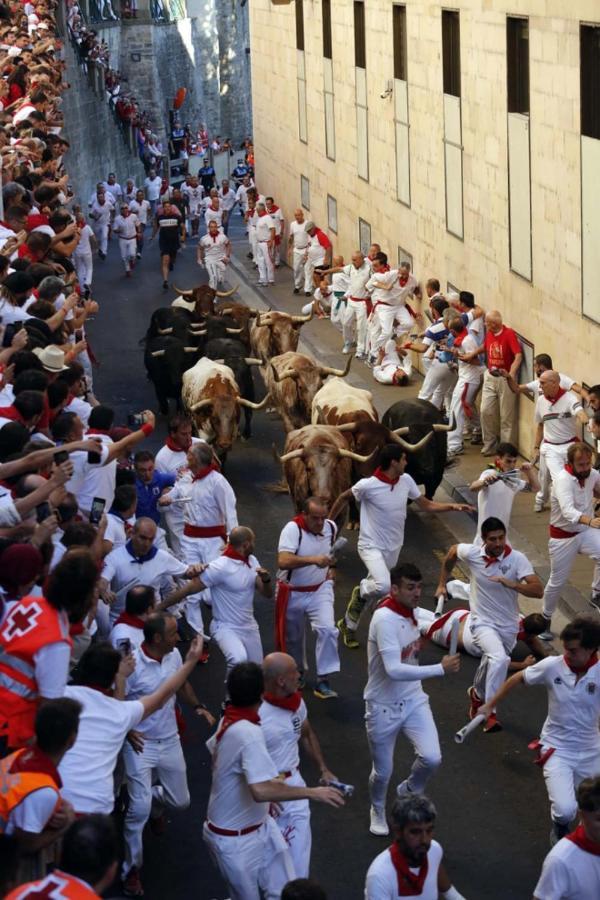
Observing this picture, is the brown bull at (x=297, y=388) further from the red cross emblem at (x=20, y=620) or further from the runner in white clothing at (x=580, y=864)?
the runner in white clothing at (x=580, y=864)

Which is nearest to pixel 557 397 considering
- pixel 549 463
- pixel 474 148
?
pixel 549 463

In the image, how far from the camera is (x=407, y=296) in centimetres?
2316

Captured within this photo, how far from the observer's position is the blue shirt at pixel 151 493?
1281cm

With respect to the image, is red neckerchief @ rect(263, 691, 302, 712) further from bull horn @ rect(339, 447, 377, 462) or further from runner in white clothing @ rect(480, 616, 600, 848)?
bull horn @ rect(339, 447, 377, 462)

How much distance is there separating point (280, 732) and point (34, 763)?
190 centimetres

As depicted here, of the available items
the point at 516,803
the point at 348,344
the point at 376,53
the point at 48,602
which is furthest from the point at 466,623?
the point at 376,53

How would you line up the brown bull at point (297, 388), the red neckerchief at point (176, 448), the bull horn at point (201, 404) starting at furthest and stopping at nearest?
the brown bull at point (297, 388)
the bull horn at point (201, 404)
the red neckerchief at point (176, 448)

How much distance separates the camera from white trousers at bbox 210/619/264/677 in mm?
11000

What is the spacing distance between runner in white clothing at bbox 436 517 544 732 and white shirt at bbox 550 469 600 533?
1.38 m

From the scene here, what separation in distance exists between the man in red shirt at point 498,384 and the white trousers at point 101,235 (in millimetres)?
18606

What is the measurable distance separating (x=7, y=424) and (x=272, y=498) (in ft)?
24.2

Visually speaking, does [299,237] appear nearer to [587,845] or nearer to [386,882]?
[587,845]

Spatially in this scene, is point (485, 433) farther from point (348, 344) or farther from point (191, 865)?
point (191, 865)

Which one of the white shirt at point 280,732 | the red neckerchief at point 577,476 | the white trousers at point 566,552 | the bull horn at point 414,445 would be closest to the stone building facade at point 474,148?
the bull horn at point 414,445
